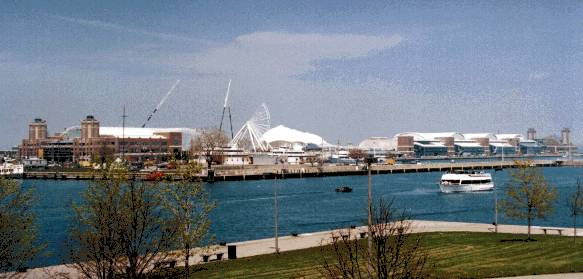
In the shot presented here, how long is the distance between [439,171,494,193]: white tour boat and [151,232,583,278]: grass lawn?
7521 cm

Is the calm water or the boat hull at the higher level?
the boat hull

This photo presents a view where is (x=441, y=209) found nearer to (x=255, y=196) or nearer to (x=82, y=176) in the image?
(x=255, y=196)

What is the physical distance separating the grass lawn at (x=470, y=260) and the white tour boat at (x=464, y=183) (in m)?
75.2

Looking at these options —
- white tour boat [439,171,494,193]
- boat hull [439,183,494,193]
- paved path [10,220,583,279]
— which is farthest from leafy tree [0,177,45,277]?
white tour boat [439,171,494,193]

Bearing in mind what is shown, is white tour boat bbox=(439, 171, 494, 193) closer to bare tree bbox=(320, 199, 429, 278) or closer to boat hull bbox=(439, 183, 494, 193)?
boat hull bbox=(439, 183, 494, 193)

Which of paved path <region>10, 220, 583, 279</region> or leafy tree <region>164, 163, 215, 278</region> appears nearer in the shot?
leafy tree <region>164, 163, 215, 278</region>

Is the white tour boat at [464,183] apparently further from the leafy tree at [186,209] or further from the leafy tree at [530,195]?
the leafy tree at [186,209]

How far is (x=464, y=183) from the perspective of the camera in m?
118

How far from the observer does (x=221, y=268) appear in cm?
3422

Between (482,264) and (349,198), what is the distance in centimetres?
7277

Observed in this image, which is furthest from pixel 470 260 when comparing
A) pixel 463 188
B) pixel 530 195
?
pixel 463 188

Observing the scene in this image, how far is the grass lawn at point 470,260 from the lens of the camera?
30.0 meters

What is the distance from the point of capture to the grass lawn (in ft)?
98.3

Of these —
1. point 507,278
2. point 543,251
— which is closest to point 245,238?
point 543,251
